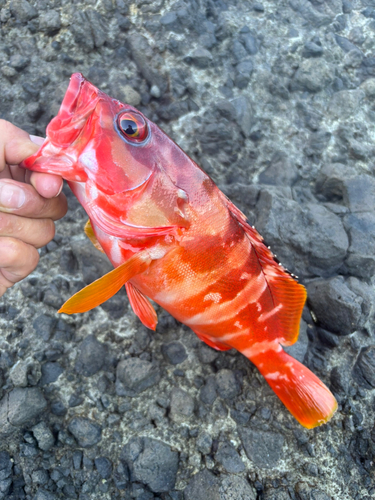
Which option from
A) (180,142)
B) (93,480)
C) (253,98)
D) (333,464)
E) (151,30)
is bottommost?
(93,480)

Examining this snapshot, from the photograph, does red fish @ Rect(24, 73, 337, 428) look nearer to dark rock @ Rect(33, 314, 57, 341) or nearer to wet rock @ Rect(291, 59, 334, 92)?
dark rock @ Rect(33, 314, 57, 341)

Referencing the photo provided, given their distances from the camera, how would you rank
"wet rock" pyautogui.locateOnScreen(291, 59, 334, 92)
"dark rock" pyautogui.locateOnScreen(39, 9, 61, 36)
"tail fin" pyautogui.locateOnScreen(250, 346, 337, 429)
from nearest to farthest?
"tail fin" pyautogui.locateOnScreen(250, 346, 337, 429) < "dark rock" pyautogui.locateOnScreen(39, 9, 61, 36) < "wet rock" pyautogui.locateOnScreen(291, 59, 334, 92)

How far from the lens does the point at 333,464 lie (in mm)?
2119

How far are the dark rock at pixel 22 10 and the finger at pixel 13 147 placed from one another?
1.79 metres

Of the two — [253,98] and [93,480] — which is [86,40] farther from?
[93,480]

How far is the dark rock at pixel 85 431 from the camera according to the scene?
204 centimetres

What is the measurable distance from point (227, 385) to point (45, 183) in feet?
4.93

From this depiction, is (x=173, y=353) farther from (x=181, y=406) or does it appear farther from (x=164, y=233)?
(x=164, y=233)

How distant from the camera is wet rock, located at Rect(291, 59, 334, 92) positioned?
323 cm

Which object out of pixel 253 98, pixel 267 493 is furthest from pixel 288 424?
pixel 253 98

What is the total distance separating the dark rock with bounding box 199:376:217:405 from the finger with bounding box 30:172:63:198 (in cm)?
139

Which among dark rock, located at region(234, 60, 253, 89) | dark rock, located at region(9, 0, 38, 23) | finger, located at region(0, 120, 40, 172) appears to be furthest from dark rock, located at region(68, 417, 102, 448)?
dark rock, located at region(9, 0, 38, 23)

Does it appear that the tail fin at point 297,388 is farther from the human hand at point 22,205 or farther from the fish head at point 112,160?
the human hand at point 22,205

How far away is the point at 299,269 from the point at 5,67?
2618mm
